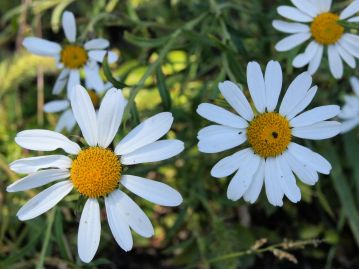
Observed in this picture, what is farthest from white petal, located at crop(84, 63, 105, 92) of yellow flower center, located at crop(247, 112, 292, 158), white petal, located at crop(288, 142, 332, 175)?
white petal, located at crop(288, 142, 332, 175)

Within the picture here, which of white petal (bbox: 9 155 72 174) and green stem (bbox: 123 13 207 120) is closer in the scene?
white petal (bbox: 9 155 72 174)

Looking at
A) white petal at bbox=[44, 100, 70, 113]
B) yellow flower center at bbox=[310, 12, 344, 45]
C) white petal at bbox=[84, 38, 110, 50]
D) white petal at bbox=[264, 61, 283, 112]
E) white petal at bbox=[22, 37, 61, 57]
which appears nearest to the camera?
white petal at bbox=[264, 61, 283, 112]

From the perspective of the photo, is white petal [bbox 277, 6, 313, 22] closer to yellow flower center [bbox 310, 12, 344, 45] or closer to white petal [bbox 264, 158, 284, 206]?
yellow flower center [bbox 310, 12, 344, 45]

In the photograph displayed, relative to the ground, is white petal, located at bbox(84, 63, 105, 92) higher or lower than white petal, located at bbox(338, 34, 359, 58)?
higher

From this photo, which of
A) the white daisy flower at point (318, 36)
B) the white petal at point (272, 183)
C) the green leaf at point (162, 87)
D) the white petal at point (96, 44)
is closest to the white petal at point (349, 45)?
the white daisy flower at point (318, 36)

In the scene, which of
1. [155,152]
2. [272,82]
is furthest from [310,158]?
[155,152]

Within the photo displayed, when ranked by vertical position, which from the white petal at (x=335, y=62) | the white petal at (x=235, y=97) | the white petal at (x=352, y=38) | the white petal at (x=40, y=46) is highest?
the white petal at (x=40, y=46)

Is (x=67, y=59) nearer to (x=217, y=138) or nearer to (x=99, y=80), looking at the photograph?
(x=99, y=80)

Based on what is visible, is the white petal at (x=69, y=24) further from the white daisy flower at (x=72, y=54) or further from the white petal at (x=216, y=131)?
the white petal at (x=216, y=131)
